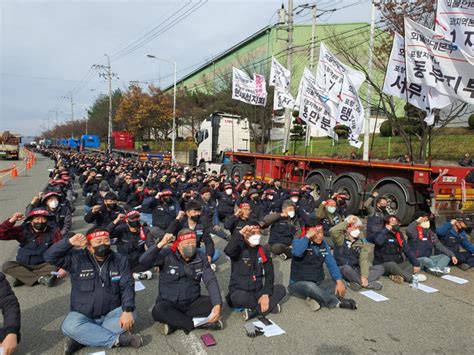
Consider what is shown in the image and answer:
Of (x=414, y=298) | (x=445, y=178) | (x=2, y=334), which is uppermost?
(x=445, y=178)

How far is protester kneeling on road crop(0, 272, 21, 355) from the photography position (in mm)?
2852

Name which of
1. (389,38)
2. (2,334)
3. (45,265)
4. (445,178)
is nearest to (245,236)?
(2,334)

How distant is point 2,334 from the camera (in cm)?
292

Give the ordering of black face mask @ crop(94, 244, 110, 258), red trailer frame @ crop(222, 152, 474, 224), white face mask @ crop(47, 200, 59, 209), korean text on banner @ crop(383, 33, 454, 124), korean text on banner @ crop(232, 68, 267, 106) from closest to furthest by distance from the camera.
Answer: black face mask @ crop(94, 244, 110, 258), white face mask @ crop(47, 200, 59, 209), korean text on banner @ crop(383, 33, 454, 124), red trailer frame @ crop(222, 152, 474, 224), korean text on banner @ crop(232, 68, 267, 106)

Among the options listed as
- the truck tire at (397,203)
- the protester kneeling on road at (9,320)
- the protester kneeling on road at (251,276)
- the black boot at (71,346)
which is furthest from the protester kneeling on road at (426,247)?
the protester kneeling on road at (9,320)

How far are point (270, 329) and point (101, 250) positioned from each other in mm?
2034

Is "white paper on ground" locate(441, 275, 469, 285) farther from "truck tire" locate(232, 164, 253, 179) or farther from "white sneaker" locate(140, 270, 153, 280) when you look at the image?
"truck tire" locate(232, 164, 253, 179)

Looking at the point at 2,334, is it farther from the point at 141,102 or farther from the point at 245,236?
the point at 141,102

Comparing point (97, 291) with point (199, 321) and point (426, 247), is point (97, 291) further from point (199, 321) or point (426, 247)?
point (426, 247)

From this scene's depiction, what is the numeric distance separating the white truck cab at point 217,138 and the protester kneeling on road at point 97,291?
15331 mm

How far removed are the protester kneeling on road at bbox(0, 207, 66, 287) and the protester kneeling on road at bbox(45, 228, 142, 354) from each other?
5.73 feet

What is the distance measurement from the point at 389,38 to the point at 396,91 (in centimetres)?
763

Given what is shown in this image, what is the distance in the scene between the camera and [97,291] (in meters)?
3.41

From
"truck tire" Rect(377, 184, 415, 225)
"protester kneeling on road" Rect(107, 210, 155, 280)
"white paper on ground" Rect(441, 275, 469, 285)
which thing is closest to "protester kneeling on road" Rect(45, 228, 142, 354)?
A: "protester kneeling on road" Rect(107, 210, 155, 280)
